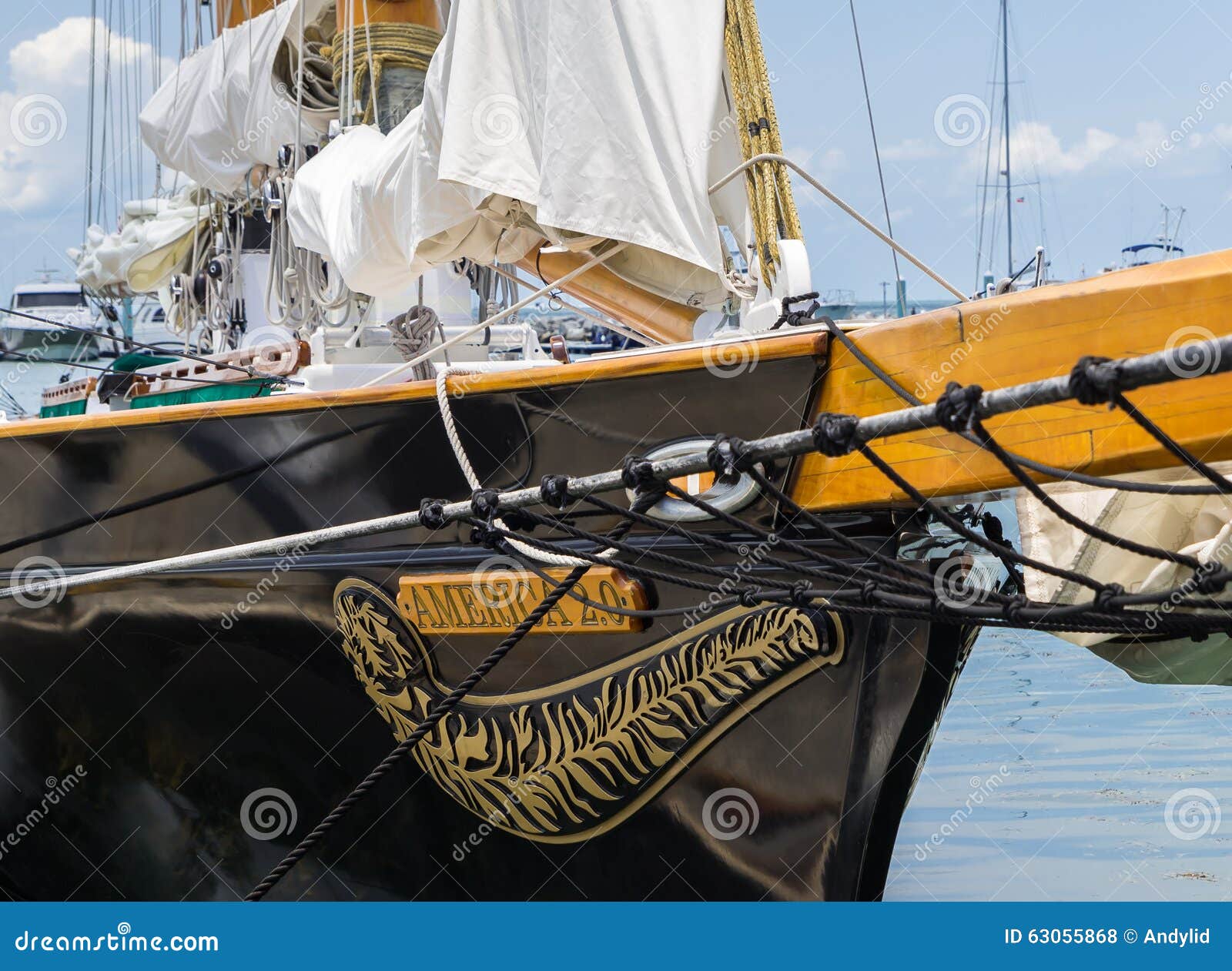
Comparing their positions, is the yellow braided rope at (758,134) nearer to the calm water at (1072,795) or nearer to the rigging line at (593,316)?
the rigging line at (593,316)

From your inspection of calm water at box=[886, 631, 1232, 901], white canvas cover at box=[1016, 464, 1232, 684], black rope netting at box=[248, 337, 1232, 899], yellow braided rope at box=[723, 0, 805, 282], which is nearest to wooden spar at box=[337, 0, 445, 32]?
yellow braided rope at box=[723, 0, 805, 282]

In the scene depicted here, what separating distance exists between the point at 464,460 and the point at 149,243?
822cm

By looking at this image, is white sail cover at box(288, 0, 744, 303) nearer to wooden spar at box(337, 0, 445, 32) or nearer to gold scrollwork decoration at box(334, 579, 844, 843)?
gold scrollwork decoration at box(334, 579, 844, 843)

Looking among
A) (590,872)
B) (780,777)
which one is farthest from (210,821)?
(780,777)

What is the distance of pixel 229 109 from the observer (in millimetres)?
7402

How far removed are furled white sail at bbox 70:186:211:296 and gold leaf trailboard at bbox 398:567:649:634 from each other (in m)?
7.35

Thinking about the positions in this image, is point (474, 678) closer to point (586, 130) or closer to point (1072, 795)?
point (586, 130)

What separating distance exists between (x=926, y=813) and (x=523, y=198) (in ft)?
14.2

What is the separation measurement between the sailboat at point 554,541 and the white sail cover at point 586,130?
0.04ft

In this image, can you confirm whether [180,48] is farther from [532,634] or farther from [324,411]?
[532,634]

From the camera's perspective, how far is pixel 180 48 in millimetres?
8508

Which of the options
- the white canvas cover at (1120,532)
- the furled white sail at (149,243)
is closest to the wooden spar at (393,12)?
the white canvas cover at (1120,532)

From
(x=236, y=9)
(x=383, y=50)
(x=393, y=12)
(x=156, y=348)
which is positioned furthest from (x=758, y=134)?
(x=236, y=9)

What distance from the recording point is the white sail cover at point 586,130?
12.5 feet
